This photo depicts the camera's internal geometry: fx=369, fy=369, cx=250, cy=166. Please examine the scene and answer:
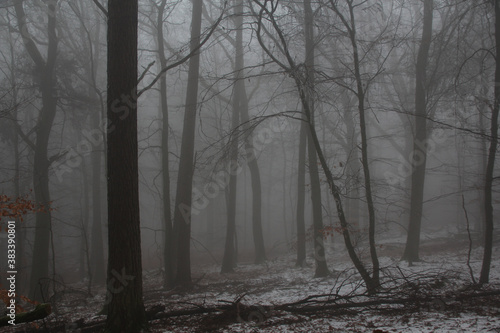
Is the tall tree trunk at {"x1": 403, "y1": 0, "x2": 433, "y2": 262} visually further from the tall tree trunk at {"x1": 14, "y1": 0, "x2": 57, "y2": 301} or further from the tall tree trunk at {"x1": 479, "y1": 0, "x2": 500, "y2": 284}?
the tall tree trunk at {"x1": 14, "y1": 0, "x2": 57, "y2": 301}

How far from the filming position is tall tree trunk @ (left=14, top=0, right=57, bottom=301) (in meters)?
10.8

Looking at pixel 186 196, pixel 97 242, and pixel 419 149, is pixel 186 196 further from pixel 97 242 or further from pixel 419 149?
pixel 97 242

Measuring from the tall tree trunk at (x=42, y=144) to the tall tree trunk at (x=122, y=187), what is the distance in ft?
23.1

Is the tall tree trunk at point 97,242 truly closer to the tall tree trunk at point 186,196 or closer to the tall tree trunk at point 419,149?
the tall tree trunk at point 186,196

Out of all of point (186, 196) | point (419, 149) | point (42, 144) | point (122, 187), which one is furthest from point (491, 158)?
point (42, 144)

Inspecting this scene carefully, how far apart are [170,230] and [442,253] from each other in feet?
31.2

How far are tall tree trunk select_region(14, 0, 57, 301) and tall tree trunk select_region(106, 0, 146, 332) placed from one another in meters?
7.03

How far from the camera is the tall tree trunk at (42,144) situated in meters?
10.8

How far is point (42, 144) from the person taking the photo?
1115cm

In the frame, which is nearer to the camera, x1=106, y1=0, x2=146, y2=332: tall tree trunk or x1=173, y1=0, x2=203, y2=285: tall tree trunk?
x1=106, y1=0, x2=146, y2=332: tall tree trunk

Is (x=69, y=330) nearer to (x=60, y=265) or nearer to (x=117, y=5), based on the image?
(x=117, y=5)

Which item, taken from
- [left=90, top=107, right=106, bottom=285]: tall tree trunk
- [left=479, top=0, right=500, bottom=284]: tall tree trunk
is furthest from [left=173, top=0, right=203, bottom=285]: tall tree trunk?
[left=479, top=0, right=500, bottom=284]: tall tree trunk

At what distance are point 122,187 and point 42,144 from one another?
26.4 ft

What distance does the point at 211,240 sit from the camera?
27.5 meters
